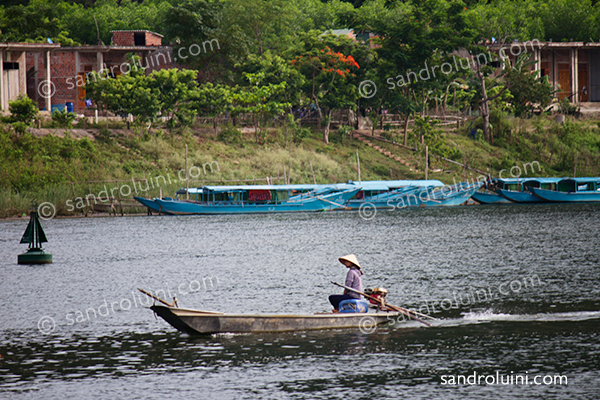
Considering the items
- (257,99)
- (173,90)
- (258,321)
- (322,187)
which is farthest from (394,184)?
(258,321)

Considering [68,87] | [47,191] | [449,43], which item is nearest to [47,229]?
[47,191]

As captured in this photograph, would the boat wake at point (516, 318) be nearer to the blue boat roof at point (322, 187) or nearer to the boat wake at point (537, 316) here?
the boat wake at point (537, 316)

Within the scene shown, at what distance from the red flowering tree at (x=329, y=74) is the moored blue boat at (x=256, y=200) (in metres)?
11.6

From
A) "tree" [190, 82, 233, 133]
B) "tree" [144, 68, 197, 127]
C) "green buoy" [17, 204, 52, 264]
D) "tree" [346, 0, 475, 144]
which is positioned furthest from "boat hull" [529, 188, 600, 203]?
"green buoy" [17, 204, 52, 264]

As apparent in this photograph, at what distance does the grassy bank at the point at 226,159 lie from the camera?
4838cm

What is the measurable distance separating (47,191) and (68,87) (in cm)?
1741

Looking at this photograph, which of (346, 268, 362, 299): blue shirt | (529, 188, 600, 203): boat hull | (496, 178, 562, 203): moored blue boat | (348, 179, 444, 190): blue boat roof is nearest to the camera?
(346, 268, 362, 299): blue shirt

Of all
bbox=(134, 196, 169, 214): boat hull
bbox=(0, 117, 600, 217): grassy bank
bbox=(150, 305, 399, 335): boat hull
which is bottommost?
bbox=(150, 305, 399, 335): boat hull

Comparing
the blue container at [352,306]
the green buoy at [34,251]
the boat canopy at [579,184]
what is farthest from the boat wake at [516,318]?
the boat canopy at [579,184]

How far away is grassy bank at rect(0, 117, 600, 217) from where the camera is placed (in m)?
48.4

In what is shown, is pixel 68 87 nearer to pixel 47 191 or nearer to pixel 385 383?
pixel 47 191

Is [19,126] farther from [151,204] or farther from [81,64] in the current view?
[81,64]

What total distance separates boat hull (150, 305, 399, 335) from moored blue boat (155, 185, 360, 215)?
3294cm

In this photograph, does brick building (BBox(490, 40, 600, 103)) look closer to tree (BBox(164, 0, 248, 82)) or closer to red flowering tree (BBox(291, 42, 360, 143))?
red flowering tree (BBox(291, 42, 360, 143))
